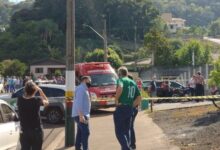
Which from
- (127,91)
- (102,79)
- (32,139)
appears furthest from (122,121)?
(102,79)

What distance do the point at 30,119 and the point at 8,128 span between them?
1.38 metres

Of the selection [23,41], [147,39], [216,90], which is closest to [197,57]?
[147,39]

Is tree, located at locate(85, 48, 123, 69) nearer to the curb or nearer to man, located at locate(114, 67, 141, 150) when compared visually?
the curb

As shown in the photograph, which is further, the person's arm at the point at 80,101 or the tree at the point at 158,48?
the tree at the point at 158,48

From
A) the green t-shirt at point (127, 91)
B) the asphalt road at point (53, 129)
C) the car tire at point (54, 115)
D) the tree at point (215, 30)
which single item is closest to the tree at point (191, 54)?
the asphalt road at point (53, 129)

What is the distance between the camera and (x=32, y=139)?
973cm

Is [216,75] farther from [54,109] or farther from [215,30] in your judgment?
[215,30]

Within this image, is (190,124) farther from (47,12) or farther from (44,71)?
(47,12)

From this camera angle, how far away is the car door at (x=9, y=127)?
1092 centimetres

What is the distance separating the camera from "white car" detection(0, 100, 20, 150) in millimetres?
10734

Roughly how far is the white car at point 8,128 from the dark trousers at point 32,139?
1012 mm

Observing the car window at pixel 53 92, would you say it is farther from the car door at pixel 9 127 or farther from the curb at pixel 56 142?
the car door at pixel 9 127

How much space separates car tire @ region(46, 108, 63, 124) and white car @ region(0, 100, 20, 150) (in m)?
9.69

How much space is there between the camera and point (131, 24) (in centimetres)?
11644
